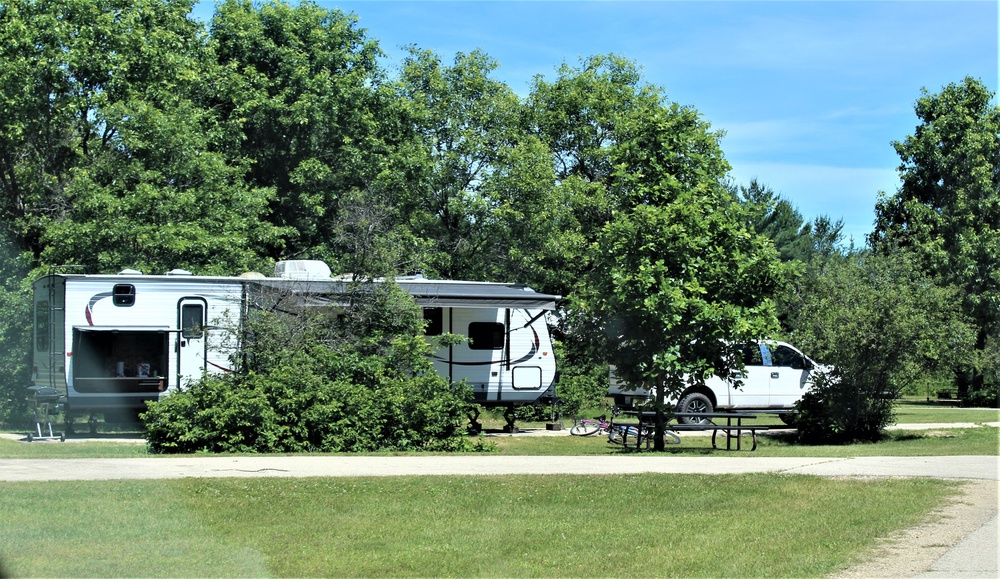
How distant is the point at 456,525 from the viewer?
845 centimetres

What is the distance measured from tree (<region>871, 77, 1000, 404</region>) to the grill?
90.5ft

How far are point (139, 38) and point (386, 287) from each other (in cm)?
1034

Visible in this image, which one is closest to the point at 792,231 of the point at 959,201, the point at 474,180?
the point at 959,201

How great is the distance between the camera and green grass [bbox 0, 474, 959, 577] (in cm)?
711

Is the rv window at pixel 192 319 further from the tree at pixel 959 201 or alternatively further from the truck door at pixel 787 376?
the tree at pixel 959 201

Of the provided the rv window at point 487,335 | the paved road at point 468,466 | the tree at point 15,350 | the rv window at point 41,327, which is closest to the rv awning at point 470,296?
the rv window at point 487,335

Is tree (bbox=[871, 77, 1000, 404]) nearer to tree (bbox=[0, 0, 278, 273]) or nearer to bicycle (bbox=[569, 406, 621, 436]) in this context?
bicycle (bbox=[569, 406, 621, 436])

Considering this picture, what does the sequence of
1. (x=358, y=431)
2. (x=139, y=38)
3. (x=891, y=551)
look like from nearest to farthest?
1. (x=891, y=551)
2. (x=358, y=431)
3. (x=139, y=38)

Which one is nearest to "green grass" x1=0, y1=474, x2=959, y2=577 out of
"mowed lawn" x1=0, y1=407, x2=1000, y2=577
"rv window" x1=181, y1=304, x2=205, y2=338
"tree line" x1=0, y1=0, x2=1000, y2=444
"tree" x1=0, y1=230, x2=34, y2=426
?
"mowed lawn" x1=0, y1=407, x2=1000, y2=577

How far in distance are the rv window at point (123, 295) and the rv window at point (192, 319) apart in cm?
91

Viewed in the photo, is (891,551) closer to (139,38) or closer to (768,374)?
(768,374)

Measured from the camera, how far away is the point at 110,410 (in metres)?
17.7

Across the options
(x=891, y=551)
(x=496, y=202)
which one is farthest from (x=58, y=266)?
(x=891, y=551)

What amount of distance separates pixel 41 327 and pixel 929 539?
15888 millimetres
